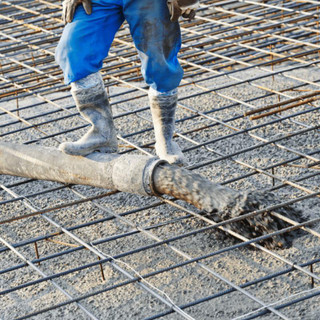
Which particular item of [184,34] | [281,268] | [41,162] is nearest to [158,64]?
[41,162]

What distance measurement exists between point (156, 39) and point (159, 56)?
0.08 metres

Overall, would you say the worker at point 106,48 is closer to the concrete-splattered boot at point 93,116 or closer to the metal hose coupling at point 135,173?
the concrete-splattered boot at point 93,116

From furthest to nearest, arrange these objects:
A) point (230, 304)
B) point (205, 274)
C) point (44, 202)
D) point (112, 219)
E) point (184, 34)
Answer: point (184, 34)
point (44, 202)
point (112, 219)
point (205, 274)
point (230, 304)

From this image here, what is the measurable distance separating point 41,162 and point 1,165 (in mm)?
342

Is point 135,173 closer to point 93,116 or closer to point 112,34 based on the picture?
point 93,116

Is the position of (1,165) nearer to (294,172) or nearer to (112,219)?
(112,219)

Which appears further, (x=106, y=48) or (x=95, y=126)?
(x=95, y=126)

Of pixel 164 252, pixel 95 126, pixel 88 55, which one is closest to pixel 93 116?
pixel 95 126

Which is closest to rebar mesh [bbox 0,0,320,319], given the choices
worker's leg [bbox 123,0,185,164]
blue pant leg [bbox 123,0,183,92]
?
worker's leg [bbox 123,0,185,164]

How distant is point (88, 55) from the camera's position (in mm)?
3262

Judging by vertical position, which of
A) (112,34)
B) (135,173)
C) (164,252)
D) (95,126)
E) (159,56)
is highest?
(112,34)

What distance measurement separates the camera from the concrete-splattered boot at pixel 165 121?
353 cm

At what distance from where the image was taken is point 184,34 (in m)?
6.48

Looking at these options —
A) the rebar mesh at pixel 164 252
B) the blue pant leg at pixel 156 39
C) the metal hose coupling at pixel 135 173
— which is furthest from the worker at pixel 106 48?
the rebar mesh at pixel 164 252
